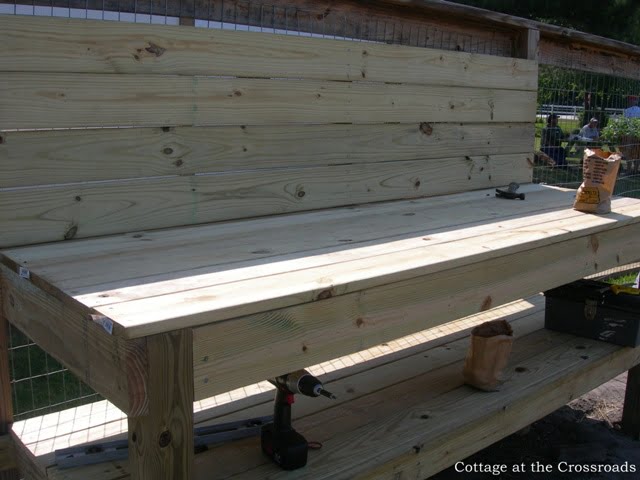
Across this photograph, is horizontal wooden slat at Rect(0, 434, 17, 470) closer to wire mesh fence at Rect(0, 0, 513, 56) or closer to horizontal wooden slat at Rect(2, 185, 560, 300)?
horizontal wooden slat at Rect(2, 185, 560, 300)

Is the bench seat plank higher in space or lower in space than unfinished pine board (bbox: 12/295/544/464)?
higher

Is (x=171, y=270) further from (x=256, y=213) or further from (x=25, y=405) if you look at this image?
(x=25, y=405)

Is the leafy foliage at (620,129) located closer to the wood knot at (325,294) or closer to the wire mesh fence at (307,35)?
the wire mesh fence at (307,35)

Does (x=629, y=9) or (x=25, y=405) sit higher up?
(x=629, y=9)

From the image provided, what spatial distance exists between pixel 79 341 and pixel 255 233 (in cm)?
81

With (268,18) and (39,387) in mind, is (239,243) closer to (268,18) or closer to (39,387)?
(268,18)

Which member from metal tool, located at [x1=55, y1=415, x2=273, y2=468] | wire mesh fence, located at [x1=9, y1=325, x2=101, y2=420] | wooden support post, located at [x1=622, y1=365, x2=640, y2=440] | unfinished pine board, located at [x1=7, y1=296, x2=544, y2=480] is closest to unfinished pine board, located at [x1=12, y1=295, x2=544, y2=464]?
unfinished pine board, located at [x1=7, y1=296, x2=544, y2=480]

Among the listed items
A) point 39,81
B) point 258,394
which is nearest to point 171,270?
point 39,81

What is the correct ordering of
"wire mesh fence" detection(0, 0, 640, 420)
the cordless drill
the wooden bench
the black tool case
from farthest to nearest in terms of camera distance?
the black tool case < "wire mesh fence" detection(0, 0, 640, 420) < the cordless drill < the wooden bench

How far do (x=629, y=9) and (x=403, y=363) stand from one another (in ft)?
33.0

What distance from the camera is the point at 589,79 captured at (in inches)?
182

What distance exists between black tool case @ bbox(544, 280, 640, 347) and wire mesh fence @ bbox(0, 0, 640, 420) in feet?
4.02

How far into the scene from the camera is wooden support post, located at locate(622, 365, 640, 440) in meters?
3.25

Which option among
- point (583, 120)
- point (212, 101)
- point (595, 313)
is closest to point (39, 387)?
point (212, 101)
